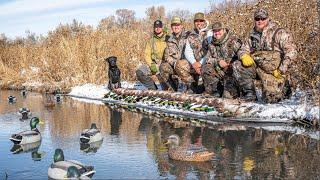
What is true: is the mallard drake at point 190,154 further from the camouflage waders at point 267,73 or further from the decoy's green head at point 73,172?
the camouflage waders at point 267,73

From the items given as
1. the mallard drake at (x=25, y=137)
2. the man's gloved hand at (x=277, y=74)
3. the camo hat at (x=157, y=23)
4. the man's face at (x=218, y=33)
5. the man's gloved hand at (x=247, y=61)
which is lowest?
the mallard drake at (x=25, y=137)

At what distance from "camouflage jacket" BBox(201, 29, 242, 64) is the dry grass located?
1272 millimetres

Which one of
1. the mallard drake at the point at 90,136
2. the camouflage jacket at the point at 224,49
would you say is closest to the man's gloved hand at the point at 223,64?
the camouflage jacket at the point at 224,49

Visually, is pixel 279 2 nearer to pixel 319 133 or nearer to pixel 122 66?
pixel 319 133

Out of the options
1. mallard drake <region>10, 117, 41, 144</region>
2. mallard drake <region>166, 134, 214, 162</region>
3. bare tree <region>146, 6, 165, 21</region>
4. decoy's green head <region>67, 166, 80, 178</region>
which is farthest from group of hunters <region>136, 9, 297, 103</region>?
bare tree <region>146, 6, 165, 21</region>

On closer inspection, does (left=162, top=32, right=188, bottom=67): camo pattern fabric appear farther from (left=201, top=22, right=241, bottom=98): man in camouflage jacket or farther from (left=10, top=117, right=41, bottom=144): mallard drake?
(left=10, top=117, right=41, bottom=144): mallard drake

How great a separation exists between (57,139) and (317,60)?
4.97 m

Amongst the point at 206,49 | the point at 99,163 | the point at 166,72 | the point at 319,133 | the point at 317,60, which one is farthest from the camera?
the point at 166,72

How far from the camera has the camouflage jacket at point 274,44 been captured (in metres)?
9.48

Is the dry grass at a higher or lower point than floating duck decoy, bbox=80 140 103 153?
higher

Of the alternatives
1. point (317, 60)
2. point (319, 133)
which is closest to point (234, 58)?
point (317, 60)

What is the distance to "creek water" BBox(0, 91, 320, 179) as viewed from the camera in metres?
5.88

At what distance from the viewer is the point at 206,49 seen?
37.8 feet

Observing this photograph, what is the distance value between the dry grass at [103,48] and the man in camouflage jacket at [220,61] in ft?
4.26
